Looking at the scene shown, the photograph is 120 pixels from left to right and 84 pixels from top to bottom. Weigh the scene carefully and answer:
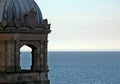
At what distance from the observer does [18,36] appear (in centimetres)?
2847

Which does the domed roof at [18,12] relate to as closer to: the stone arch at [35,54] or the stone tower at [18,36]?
the stone tower at [18,36]

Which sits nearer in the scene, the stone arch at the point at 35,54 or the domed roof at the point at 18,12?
the domed roof at the point at 18,12

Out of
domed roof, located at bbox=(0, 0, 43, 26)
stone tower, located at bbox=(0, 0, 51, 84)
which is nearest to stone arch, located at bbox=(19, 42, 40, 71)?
stone tower, located at bbox=(0, 0, 51, 84)

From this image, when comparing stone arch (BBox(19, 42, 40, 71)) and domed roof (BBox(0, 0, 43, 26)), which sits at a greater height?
domed roof (BBox(0, 0, 43, 26))

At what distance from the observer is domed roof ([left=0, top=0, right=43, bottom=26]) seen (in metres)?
28.2

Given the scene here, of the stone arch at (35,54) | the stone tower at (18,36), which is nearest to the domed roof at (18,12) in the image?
the stone tower at (18,36)

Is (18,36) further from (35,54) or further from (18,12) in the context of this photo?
(35,54)

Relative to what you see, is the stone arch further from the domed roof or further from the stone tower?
the domed roof

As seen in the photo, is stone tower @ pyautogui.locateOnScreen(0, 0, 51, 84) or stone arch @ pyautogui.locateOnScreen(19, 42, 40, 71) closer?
stone tower @ pyautogui.locateOnScreen(0, 0, 51, 84)

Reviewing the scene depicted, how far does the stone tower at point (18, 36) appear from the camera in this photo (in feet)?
92.3

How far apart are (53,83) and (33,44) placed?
258 feet

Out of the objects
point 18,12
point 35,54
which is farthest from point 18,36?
point 35,54

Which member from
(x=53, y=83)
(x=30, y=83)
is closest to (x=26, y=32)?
(x=30, y=83)

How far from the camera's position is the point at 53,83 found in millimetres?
107500
